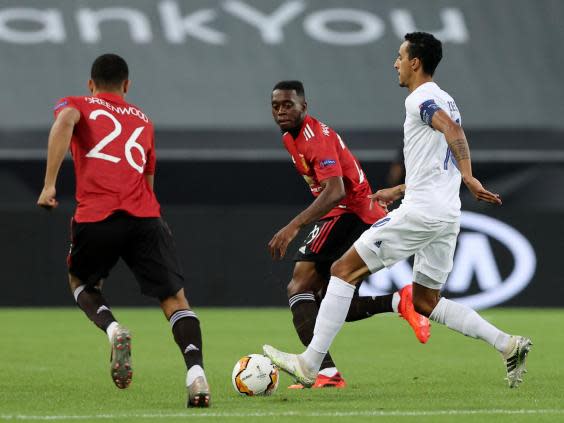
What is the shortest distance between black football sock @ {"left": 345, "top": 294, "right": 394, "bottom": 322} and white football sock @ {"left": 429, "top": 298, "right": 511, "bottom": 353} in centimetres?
61

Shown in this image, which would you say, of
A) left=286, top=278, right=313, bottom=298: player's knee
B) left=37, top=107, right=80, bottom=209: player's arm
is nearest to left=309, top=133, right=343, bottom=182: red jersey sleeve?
left=286, top=278, right=313, bottom=298: player's knee

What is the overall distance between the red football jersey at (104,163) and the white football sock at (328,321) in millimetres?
1101

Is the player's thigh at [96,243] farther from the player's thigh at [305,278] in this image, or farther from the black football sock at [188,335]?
the player's thigh at [305,278]

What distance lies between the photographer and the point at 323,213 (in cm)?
798

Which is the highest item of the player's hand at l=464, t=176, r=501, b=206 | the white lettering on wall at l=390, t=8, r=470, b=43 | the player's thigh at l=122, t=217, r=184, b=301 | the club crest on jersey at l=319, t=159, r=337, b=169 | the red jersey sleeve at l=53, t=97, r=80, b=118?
the white lettering on wall at l=390, t=8, r=470, b=43

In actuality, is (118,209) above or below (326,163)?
below

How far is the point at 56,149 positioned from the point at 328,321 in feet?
5.95

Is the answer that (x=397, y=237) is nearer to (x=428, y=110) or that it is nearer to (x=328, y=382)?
(x=428, y=110)

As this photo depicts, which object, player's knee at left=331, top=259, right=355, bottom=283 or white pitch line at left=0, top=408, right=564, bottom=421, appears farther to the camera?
player's knee at left=331, top=259, right=355, bottom=283

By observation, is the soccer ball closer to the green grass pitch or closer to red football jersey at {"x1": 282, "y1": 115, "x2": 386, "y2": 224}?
the green grass pitch

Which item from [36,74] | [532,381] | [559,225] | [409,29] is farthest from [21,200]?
[532,381]

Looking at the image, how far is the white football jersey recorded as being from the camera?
24.9ft

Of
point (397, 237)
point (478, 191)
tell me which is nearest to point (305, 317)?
point (397, 237)

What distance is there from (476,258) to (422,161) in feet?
26.4
